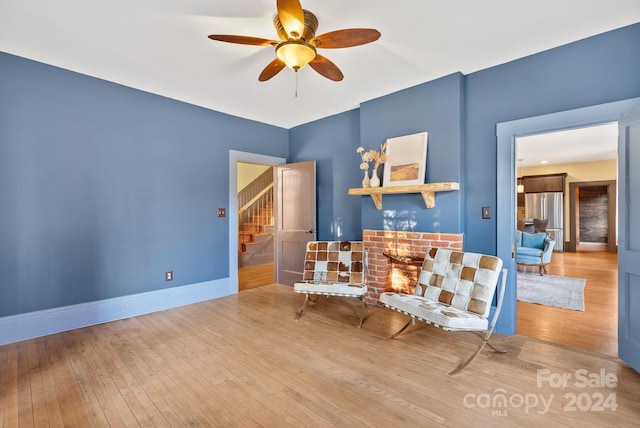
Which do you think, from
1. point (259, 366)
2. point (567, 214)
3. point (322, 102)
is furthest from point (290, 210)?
point (567, 214)

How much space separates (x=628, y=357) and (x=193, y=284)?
448 centimetres

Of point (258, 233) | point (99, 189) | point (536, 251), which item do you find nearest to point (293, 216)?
point (258, 233)

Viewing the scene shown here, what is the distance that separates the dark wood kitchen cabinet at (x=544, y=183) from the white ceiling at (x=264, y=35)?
809cm

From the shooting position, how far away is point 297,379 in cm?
220

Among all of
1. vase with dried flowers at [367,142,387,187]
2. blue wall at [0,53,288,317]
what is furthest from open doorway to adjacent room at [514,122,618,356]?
blue wall at [0,53,288,317]

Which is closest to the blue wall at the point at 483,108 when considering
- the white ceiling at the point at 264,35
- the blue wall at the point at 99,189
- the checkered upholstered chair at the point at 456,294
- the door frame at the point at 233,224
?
the white ceiling at the point at 264,35

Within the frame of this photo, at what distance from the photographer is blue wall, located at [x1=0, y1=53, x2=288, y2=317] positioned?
2871 mm

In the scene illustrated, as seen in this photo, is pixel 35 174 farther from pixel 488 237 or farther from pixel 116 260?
pixel 488 237

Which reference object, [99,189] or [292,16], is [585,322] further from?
[99,189]

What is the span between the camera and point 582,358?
248 cm

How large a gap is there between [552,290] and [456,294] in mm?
2985

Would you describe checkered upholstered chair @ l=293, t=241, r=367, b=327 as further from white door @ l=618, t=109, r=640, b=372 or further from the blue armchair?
the blue armchair

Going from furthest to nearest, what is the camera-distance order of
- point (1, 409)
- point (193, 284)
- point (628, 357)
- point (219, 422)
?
point (193, 284), point (628, 357), point (1, 409), point (219, 422)

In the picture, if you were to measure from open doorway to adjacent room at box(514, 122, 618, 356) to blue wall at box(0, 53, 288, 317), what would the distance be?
414 cm
